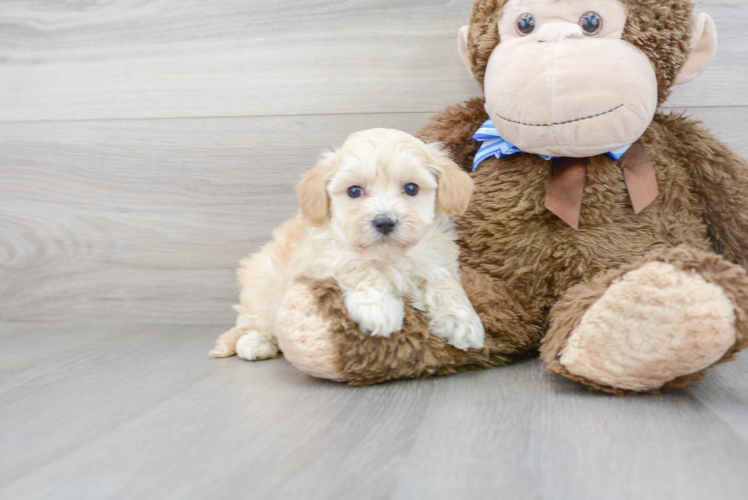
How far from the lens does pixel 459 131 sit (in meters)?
1.28

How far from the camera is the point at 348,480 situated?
2.25 ft

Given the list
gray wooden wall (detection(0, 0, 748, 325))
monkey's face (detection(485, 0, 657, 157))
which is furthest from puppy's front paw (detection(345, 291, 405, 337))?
gray wooden wall (detection(0, 0, 748, 325))

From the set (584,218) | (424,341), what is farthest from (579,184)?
(424,341)

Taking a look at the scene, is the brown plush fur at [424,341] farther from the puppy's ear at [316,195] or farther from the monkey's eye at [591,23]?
the monkey's eye at [591,23]

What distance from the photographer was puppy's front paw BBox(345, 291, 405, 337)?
1.00 m

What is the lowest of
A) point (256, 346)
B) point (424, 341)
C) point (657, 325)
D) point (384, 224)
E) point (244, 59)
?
point (256, 346)

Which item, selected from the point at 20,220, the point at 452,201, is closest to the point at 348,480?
the point at 452,201

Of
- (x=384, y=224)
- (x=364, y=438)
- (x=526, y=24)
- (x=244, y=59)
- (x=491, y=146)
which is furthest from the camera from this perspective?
(x=244, y=59)

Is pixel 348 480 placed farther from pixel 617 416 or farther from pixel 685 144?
pixel 685 144

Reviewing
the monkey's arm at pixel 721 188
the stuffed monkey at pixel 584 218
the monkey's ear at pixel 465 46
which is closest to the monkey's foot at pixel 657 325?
the stuffed monkey at pixel 584 218

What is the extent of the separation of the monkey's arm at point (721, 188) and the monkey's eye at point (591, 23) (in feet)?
1.03

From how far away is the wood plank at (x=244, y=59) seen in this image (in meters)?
1.50

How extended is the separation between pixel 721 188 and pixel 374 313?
72 centimetres

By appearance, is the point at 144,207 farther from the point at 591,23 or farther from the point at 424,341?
the point at 591,23
